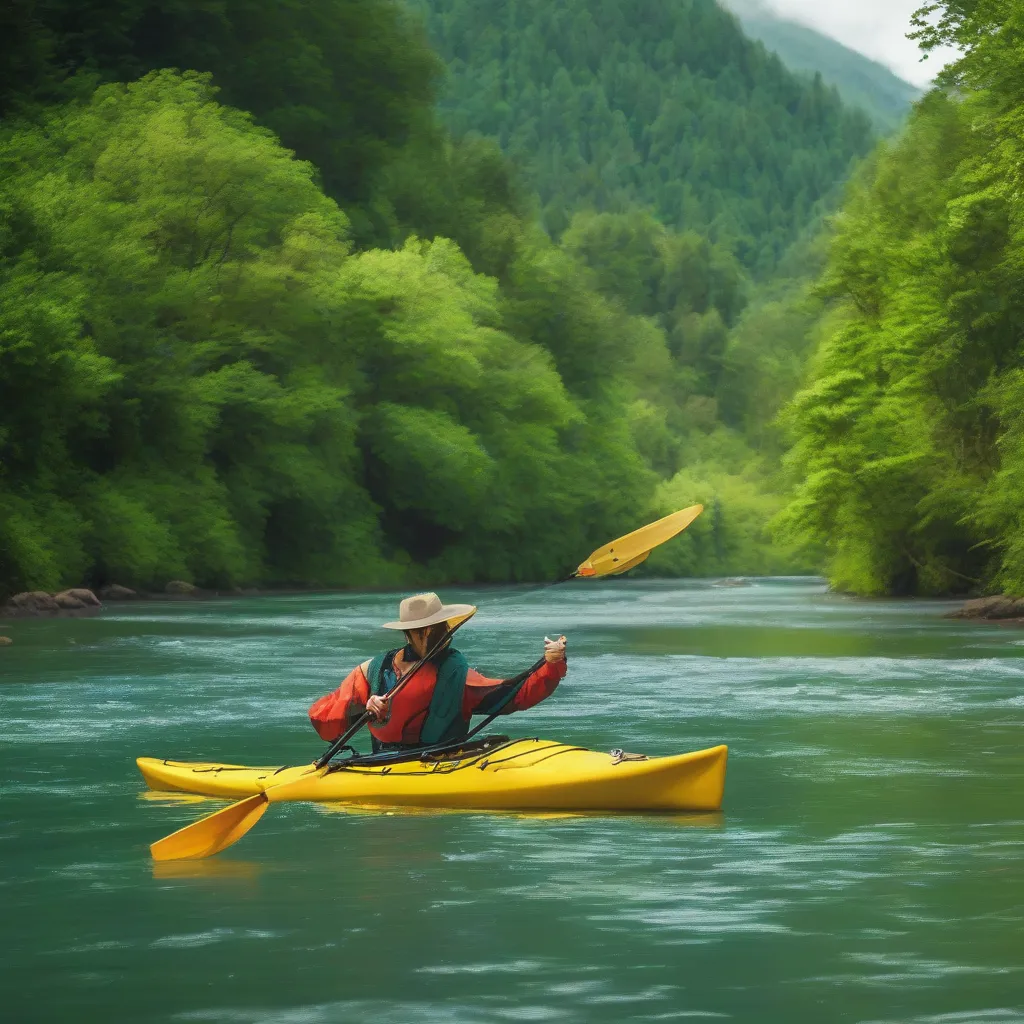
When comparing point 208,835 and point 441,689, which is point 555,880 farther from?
point 441,689

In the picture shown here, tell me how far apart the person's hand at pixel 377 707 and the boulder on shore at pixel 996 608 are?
20.8 meters

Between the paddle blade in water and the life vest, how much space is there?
127 centimetres

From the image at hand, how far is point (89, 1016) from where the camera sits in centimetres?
669

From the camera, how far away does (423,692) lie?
10.8 meters

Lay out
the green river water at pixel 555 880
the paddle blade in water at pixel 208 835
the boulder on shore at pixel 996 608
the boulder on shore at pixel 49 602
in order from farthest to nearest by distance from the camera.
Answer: the boulder on shore at pixel 49 602
the boulder on shore at pixel 996 608
the paddle blade in water at pixel 208 835
the green river water at pixel 555 880

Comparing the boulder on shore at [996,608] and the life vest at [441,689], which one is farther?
the boulder on shore at [996,608]

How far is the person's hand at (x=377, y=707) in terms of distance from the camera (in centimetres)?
1054

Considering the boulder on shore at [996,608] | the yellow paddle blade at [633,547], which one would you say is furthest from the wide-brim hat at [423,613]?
the boulder on shore at [996,608]

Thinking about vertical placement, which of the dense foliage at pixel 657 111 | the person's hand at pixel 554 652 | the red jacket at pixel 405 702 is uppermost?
the dense foliage at pixel 657 111

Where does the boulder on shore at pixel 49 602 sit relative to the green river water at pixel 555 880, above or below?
below

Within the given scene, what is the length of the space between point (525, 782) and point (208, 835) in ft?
6.04

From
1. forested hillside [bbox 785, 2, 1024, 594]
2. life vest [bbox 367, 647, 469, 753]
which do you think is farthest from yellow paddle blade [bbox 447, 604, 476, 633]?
forested hillside [bbox 785, 2, 1024, 594]

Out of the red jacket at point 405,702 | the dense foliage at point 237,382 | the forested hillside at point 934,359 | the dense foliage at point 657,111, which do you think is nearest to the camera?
the red jacket at point 405,702

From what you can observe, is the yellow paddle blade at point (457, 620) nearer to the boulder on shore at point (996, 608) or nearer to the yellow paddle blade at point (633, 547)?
the yellow paddle blade at point (633, 547)
